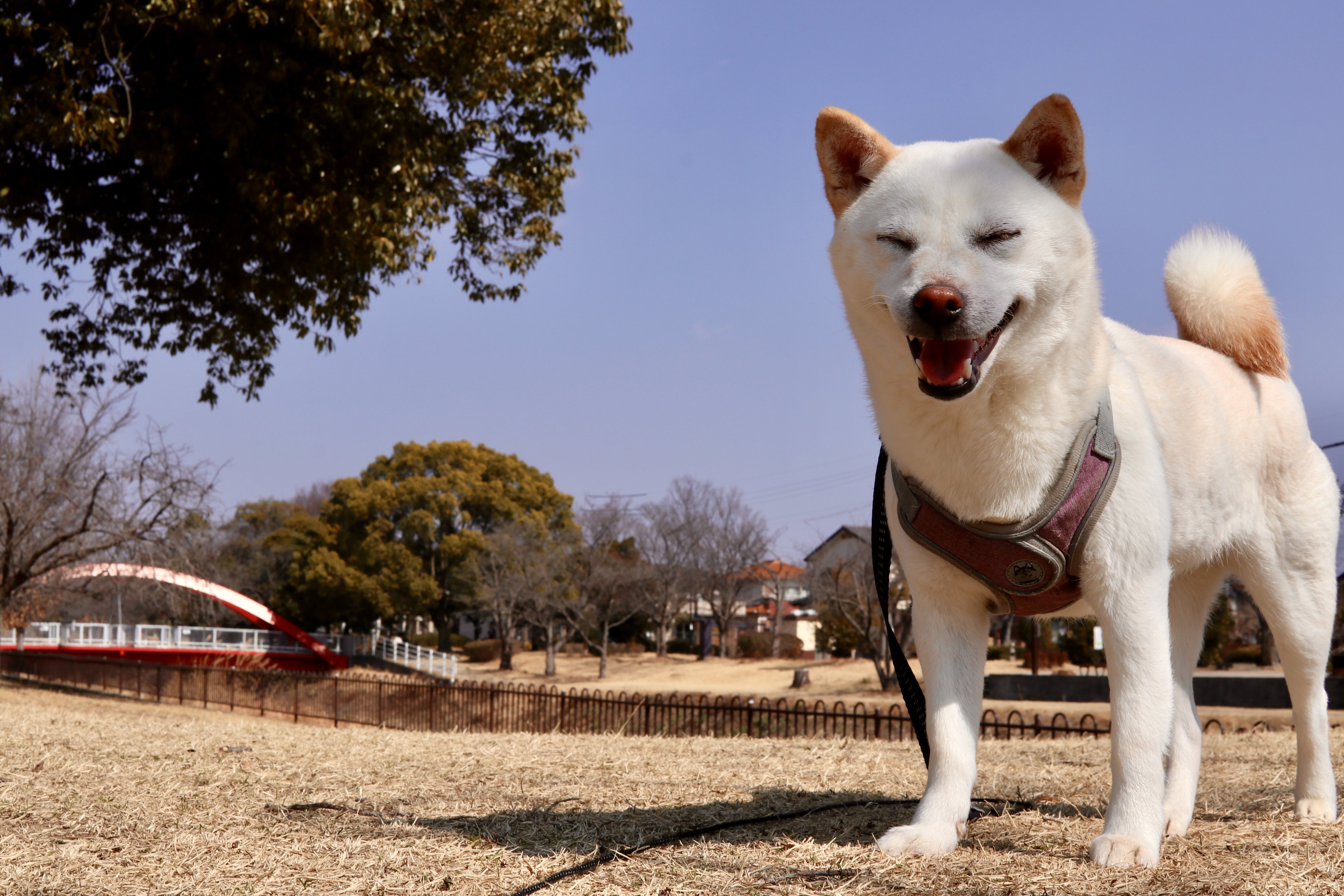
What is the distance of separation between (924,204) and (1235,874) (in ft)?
6.29

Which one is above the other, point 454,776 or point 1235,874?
point 1235,874

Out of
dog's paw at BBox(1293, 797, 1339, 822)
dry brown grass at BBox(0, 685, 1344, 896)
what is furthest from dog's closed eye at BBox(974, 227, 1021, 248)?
dog's paw at BBox(1293, 797, 1339, 822)

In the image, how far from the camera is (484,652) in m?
47.6

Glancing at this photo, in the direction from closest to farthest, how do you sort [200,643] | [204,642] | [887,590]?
1. [887,590]
2. [200,643]
3. [204,642]

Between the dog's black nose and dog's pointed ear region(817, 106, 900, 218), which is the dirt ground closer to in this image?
dog's pointed ear region(817, 106, 900, 218)

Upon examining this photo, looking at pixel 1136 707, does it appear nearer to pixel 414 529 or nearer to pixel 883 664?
pixel 883 664

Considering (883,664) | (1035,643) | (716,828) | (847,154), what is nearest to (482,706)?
(716,828)

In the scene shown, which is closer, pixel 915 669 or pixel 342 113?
pixel 342 113

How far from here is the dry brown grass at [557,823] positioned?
2578 millimetres

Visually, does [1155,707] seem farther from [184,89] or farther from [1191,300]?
[184,89]

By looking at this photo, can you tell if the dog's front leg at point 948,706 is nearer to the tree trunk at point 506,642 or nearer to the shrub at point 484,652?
the tree trunk at point 506,642

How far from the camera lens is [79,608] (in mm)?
44219

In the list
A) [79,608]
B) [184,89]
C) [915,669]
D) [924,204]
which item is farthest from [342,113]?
[79,608]

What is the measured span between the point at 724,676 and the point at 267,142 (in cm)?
3254
